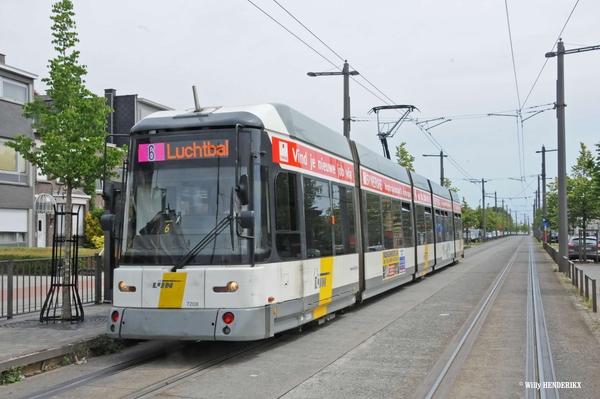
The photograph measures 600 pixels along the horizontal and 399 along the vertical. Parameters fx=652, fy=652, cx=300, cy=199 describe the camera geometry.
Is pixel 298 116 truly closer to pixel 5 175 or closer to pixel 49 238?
pixel 5 175

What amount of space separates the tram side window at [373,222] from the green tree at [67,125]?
17.3 ft

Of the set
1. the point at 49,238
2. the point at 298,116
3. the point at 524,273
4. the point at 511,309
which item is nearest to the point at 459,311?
the point at 511,309

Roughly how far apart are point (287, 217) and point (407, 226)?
943 cm

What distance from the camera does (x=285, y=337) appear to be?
10.2 m

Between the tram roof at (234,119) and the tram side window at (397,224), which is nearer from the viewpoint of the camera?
Answer: the tram roof at (234,119)

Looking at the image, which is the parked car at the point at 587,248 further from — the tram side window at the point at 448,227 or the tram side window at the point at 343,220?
the tram side window at the point at 343,220

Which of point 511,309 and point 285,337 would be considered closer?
point 285,337

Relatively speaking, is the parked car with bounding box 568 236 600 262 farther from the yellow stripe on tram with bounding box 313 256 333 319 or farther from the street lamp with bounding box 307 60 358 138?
the yellow stripe on tram with bounding box 313 256 333 319

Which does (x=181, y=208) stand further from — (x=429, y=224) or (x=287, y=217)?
(x=429, y=224)

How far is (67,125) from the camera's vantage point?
11.0 metres

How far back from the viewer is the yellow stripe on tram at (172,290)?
8141 mm

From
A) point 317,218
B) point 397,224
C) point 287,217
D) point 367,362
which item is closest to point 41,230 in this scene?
point 397,224

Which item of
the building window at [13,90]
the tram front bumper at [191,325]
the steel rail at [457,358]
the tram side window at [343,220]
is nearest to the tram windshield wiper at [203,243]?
the tram front bumper at [191,325]

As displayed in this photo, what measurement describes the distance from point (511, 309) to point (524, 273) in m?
11.6
